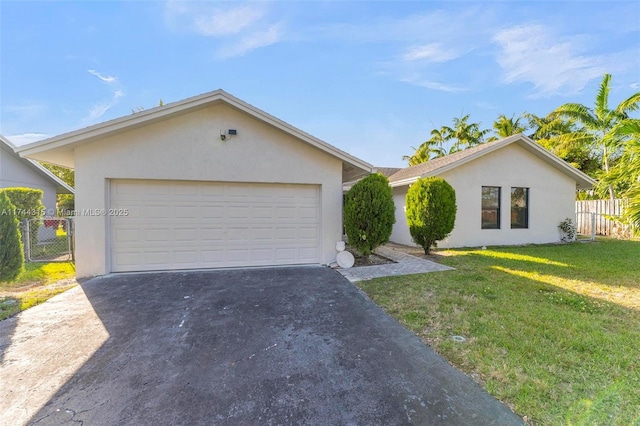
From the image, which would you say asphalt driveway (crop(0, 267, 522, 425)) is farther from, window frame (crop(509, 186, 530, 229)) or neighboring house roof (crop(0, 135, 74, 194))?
window frame (crop(509, 186, 530, 229))

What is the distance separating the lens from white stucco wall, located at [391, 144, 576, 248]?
402 inches

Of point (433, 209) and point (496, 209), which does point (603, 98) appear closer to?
point (496, 209)

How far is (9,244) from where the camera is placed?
513cm

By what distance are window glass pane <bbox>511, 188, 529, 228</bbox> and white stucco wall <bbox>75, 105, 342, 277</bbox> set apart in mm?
8438

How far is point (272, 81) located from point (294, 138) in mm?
4062

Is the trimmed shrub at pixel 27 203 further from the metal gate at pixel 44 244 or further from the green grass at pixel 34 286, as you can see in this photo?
the green grass at pixel 34 286

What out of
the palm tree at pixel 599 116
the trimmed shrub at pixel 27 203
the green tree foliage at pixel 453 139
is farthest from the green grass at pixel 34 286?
the green tree foliage at pixel 453 139

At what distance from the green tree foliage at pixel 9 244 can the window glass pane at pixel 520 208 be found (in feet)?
50.2

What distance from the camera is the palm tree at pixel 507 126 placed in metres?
21.0

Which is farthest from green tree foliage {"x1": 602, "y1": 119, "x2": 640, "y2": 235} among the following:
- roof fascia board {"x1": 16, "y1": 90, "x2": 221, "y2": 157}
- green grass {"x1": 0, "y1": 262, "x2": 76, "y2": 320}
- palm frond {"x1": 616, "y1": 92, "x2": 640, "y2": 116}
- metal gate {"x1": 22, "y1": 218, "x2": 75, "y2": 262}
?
palm frond {"x1": 616, "y1": 92, "x2": 640, "y2": 116}

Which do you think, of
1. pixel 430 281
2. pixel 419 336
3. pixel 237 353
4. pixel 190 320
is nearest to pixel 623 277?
pixel 430 281

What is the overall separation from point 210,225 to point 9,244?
12.1 ft

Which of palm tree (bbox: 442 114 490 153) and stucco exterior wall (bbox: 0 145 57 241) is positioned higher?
palm tree (bbox: 442 114 490 153)

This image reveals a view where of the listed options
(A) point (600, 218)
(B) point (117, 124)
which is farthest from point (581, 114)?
(B) point (117, 124)
